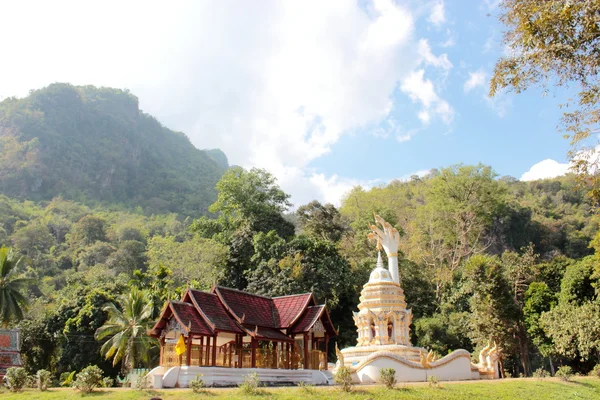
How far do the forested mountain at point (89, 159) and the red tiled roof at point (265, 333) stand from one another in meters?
78.1

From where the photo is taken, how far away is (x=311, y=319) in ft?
77.3

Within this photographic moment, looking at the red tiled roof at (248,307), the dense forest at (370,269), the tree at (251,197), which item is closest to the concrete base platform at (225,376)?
the red tiled roof at (248,307)

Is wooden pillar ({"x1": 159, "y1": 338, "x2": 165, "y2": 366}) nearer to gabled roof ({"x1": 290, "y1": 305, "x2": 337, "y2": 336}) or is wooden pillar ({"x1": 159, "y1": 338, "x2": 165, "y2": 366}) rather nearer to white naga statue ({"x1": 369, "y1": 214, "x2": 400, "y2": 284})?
gabled roof ({"x1": 290, "y1": 305, "x2": 337, "y2": 336})

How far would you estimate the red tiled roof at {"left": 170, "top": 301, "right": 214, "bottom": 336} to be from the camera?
20141 mm

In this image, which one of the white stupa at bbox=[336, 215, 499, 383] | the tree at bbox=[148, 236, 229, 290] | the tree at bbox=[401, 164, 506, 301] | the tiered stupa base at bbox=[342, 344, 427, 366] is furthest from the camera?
the tree at bbox=[401, 164, 506, 301]

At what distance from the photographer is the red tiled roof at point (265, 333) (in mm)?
21500

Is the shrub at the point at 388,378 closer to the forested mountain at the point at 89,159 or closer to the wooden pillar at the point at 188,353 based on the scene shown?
the wooden pillar at the point at 188,353

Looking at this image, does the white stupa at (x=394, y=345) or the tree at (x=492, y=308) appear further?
the tree at (x=492, y=308)

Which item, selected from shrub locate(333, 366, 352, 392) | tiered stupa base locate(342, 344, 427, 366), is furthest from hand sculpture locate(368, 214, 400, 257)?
shrub locate(333, 366, 352, 392)

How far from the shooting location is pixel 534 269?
3466 cm

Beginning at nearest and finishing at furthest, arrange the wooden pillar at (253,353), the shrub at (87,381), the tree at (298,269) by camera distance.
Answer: the shrub at (87,381)
the wooden pillar at (253,353)
the tree at (298,269)

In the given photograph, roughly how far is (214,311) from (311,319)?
4.52 metres

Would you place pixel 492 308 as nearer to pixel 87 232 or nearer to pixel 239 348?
pixel 239 348

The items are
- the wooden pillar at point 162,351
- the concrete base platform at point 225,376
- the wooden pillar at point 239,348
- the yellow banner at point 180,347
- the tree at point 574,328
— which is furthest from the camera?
the tree at point 574,328
